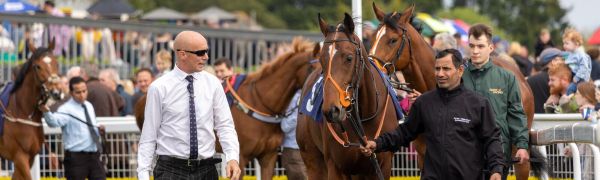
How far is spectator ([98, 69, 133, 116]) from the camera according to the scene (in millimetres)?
18688

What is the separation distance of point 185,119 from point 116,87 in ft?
36.5

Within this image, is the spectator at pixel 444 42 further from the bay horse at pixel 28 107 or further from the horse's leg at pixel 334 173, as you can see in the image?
the bay horse at pixel 28 107

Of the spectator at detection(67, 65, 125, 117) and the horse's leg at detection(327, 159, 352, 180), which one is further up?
the spectator at detection(67, 65, 125, 117)

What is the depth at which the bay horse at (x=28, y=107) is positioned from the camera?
14.8 m

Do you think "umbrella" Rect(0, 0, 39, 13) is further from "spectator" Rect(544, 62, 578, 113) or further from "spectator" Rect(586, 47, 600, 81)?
"spectator" Rect(544, 62, 578, 113)

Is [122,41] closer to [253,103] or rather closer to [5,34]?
[5,34]

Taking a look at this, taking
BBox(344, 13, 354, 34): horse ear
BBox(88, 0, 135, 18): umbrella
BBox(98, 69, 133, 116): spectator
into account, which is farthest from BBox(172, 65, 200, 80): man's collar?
BBox(88, 0, 135, 18): umbrella

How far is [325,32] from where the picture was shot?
1023 centimetres

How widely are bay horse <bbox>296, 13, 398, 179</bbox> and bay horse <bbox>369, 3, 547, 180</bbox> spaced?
505 millimetres

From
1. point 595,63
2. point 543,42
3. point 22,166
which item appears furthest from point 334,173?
point 543,42

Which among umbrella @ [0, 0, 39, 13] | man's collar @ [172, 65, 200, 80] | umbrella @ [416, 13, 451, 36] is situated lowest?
man's collar @ [172, 65, 200, 80]

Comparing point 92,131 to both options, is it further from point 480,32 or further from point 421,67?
point 480,32

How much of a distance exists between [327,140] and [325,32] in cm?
88

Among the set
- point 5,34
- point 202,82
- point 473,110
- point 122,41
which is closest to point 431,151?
point 473,110
